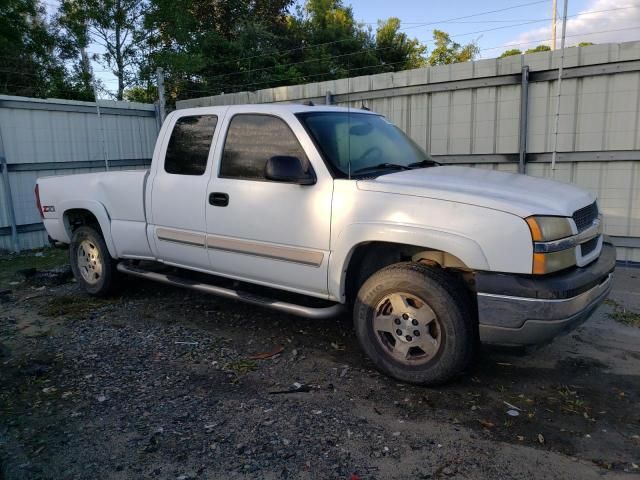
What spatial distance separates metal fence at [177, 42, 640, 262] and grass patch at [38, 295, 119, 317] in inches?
214

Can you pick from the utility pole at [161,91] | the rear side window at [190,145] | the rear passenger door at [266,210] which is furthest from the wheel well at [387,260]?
the utility pole at [161,91]

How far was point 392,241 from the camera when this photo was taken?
3693 mm

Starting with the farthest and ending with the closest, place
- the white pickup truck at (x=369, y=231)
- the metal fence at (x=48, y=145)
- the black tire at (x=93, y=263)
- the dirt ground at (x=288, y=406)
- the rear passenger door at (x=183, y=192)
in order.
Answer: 1. the metal fence at (x=48, y=145)
2. the black tire at (x=93, y=263)
3. the rear passenger door at (x=183, y=192)
4. the white pickup truck at (x=369, y=231)
5. the dirt ground at (x=288, y=406)

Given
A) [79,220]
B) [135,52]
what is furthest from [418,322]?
[135,52]

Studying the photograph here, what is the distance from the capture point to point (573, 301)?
3.35m

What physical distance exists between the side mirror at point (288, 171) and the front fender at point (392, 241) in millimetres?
522

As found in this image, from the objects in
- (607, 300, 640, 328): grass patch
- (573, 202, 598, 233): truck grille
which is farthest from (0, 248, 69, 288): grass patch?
(607, 300, 640, 328): grass patch

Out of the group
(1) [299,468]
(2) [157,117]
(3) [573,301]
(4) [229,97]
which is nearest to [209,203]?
(1) [299,468]

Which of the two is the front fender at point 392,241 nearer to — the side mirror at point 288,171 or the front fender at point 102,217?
the side mirror at point 288,171

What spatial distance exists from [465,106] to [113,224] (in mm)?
5364

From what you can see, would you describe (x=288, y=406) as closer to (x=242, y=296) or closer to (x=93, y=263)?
(x=242, y=296)

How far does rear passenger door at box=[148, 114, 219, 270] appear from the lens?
190 inches

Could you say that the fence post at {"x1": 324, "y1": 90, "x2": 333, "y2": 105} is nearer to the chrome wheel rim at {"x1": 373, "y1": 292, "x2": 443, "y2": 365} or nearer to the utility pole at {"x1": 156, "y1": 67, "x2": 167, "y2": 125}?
the utility pole at {"x1": 156, "y1": 67, "x2": 167, "y2": 125}

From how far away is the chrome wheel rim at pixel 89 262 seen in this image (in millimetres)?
6039
